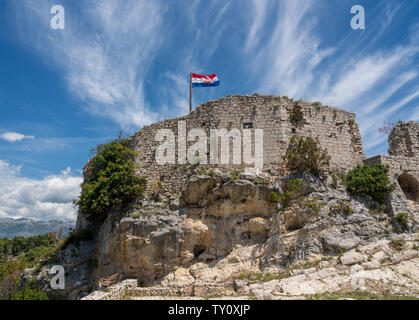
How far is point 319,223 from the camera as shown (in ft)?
40.0

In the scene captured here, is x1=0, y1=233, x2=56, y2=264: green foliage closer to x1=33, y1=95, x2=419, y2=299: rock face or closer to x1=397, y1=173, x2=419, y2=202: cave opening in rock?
x1=33, y1=95, x2=419, y2=299: rock face

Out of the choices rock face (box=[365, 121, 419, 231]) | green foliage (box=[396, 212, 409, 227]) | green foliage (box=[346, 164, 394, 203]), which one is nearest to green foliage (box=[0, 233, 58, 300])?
green foliage (box=[346, 164, 394, 203])

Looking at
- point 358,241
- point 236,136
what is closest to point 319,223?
point 358,241

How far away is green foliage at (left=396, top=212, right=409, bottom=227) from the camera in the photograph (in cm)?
1288

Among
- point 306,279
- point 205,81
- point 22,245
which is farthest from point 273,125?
point 22,245

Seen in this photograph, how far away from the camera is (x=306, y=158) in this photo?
13867mm

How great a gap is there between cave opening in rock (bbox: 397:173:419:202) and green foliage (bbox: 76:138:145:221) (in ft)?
48.9

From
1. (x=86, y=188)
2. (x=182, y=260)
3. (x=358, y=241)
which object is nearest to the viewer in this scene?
(x=358, y=241)

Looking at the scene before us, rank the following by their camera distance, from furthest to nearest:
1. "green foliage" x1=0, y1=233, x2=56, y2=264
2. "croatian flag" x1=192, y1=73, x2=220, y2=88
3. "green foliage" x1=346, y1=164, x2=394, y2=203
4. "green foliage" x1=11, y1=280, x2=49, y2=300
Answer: "green foliage" x1=0, y1=233, x2=56, y2=264 < "croatian flag" x1=192, y1=73, x2=220, y2=88 < "green foliage" x1=11, y1=280, x2=49, y2=300 < "green foliage" x1=346, y1=164, x2=394, y2=203

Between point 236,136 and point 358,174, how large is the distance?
21.7ft

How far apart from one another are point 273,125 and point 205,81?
17.3 ft

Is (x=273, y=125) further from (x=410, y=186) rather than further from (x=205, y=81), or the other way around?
(x=410, y=186)

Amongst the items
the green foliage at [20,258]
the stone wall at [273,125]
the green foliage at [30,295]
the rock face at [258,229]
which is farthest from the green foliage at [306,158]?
the green foliage at [20,258]

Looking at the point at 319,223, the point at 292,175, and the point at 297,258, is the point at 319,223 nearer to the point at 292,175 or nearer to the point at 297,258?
the point at 297,258
